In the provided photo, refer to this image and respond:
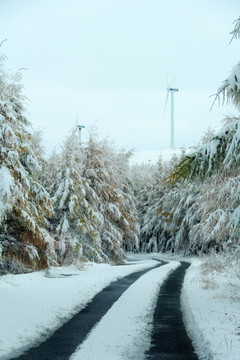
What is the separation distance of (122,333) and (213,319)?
2042 mm

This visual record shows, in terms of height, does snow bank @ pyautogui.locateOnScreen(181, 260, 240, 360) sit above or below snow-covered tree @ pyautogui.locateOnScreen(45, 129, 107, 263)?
below

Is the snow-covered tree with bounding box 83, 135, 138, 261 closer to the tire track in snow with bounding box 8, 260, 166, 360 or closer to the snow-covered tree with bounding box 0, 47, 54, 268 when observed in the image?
the snow-covered tree with bounding box 0, 47, 54, 268

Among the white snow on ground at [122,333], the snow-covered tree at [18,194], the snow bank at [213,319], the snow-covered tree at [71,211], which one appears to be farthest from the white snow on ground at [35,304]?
the snow-covered tree at [71,211]

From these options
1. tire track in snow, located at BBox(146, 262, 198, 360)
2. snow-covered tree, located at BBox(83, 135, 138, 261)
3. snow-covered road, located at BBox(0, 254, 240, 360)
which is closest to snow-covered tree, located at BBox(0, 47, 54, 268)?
snow-covered road, located at BBox(0, 254, 240, 360)

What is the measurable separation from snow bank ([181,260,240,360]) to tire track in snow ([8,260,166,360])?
1946 mm

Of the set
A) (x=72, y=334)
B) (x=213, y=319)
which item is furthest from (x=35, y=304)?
(x=213, y=319)

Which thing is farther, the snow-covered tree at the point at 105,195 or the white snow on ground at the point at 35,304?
the snow-covered tree at the point at 105,195

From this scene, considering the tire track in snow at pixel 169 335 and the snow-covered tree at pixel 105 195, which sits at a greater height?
the snow-covered tree at pixel 105 195

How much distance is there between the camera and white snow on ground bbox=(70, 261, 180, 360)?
212 inches

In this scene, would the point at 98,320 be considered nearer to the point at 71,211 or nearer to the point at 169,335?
the point at 169,335

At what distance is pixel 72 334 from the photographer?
257 inches

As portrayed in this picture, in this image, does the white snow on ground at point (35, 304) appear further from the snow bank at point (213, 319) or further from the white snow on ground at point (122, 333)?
the snow bank at point (213, 319)

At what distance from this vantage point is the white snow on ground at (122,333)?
17.7ft

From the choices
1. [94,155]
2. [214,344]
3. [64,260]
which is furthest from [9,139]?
[94,155]
